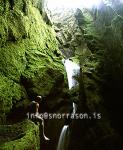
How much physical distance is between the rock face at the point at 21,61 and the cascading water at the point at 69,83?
1420 mm

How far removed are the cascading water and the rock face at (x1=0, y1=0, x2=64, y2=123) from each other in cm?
142

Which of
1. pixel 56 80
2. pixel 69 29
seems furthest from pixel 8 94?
pixel 69 29

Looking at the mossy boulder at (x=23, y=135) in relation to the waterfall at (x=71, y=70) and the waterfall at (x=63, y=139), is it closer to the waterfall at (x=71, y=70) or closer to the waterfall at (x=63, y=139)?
the waterfall at (x=63, y=139)

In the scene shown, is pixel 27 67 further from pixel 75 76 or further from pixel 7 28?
pixel 75 76

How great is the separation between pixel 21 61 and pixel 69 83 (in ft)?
12.5

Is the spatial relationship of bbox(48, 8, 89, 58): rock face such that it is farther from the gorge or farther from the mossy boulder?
the mossy boulder

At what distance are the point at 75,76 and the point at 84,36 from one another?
4612 millimetres

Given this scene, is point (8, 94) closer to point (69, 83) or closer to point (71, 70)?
point (69, 83)

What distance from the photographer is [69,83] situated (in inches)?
599

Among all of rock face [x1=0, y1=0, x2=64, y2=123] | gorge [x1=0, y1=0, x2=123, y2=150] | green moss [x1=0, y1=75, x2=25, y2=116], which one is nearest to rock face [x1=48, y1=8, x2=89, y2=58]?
gorge [x1=0, y1=0, x2=123, y2=150]

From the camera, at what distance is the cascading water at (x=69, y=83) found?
40.5 ft

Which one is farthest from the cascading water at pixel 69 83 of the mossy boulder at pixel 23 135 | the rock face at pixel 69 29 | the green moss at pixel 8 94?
the mossy boulder at pixel 23 135

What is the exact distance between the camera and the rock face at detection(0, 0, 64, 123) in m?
11.1

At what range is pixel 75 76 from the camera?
15.7 m
